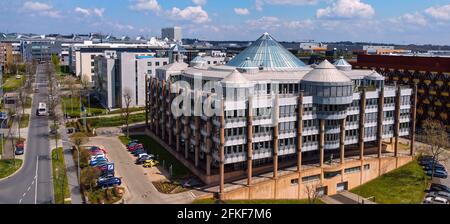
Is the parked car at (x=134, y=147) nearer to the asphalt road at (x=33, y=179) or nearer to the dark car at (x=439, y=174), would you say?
the asphalt road at (x=33, y=179)

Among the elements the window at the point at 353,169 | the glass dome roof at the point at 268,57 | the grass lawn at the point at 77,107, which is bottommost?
the window at the point at 353,169

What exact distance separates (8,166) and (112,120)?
4107cm

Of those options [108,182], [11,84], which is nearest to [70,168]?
[108,182]

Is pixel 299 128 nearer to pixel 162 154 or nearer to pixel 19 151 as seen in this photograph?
pixel 162 154

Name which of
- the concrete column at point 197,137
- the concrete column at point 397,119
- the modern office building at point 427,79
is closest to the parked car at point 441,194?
the concrete column at point 397,119

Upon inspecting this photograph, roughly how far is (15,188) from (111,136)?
116 ft

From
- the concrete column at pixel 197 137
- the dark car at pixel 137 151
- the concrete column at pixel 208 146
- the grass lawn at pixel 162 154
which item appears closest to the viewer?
the concrete column at pixel 208 146

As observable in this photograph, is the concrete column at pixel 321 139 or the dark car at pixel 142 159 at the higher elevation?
the concrete column at pixel 321 139

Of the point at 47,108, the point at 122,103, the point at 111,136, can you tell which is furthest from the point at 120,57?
the point at 111,136

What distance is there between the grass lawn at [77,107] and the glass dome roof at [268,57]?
5171 cm

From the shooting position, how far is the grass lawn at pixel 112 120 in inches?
4104

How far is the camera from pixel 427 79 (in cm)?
10269

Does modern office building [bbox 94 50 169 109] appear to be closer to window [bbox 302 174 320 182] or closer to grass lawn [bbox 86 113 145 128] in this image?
grass lawn [bbox 86 113 145 128]

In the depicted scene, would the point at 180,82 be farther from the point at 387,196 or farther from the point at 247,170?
the point at 387,196
